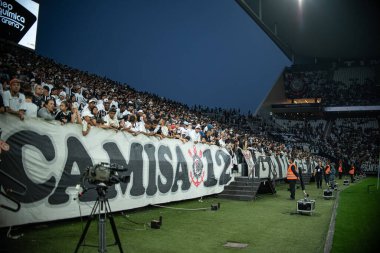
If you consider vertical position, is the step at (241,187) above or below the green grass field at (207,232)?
above

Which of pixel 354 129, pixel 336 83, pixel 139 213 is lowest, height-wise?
pixel 139 213

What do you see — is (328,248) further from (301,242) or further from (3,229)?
(3,229)

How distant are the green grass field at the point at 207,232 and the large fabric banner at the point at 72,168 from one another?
1.61ft

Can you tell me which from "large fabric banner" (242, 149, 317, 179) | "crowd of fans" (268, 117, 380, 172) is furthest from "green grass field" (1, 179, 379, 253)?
"crowd of fans" (268, 117, 380, 172)

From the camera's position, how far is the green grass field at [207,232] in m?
6.04

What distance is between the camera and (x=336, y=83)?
57.0 meters

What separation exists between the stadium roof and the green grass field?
32.3m

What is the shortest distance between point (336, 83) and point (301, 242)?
184ft

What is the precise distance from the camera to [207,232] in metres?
7.52

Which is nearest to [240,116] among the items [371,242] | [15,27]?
[15,27]

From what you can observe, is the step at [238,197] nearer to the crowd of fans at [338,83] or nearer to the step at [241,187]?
the step at [241,187]

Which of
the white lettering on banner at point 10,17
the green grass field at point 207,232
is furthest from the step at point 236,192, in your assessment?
the white lettering on banner at point 10,17

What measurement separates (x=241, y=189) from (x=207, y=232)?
7805 mm

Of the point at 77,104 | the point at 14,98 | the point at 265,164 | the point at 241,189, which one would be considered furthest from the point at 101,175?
the point at 265,164
